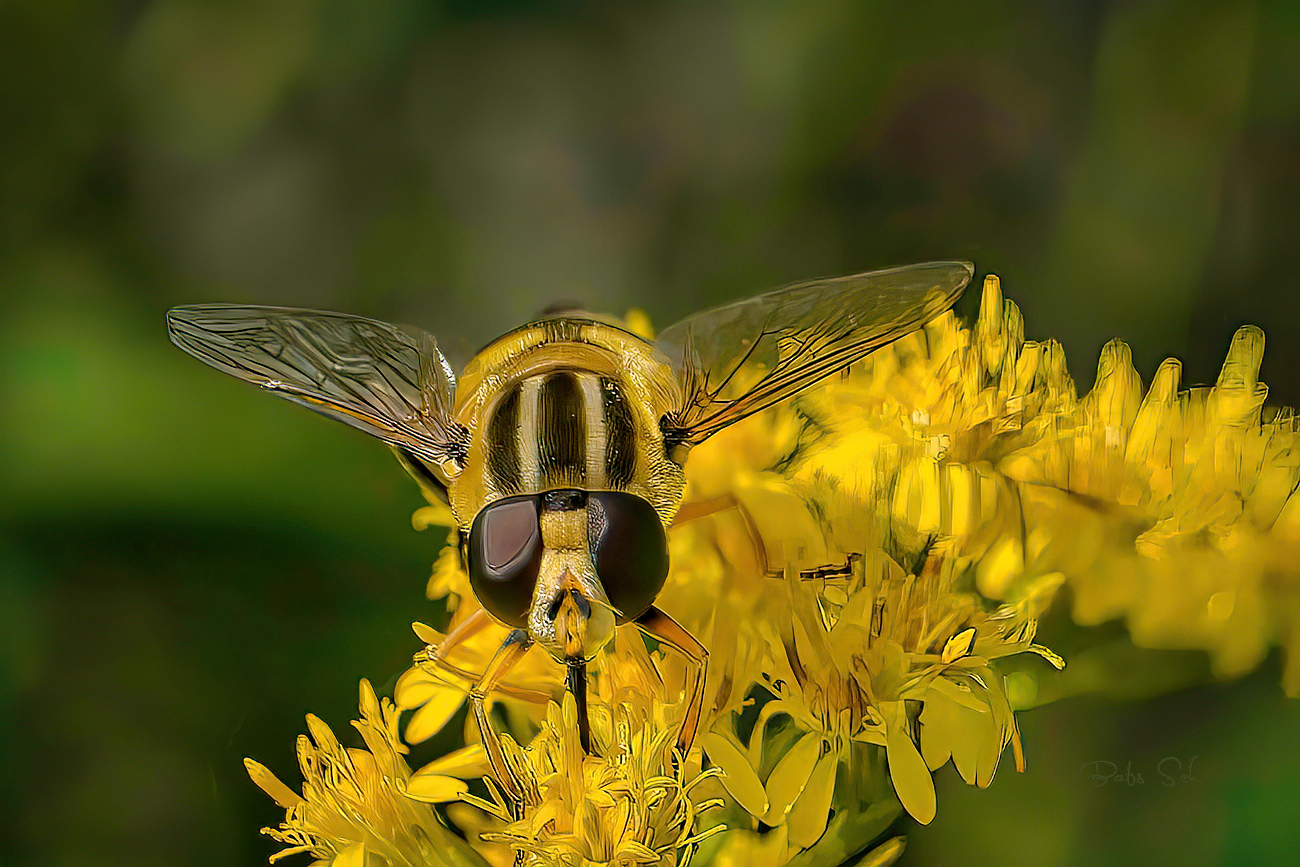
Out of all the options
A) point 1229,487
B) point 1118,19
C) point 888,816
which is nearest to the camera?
point 888,816

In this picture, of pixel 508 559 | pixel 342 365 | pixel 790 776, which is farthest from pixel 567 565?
pixel 342 365

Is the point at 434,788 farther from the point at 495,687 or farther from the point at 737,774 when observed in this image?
the point at 737,774

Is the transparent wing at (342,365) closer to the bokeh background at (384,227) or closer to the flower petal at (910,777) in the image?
the bokeh background at (384,227)

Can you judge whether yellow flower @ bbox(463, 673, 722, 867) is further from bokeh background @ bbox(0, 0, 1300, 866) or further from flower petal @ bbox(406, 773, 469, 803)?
bokeh background @ bbox(0, 0, 1300, 866)

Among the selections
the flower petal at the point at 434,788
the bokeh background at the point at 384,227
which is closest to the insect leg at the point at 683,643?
the flower petal at the point at 434,788

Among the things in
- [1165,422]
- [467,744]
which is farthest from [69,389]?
[1165,422]

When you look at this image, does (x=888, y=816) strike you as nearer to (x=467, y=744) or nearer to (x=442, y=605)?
(x=467, y=744)
